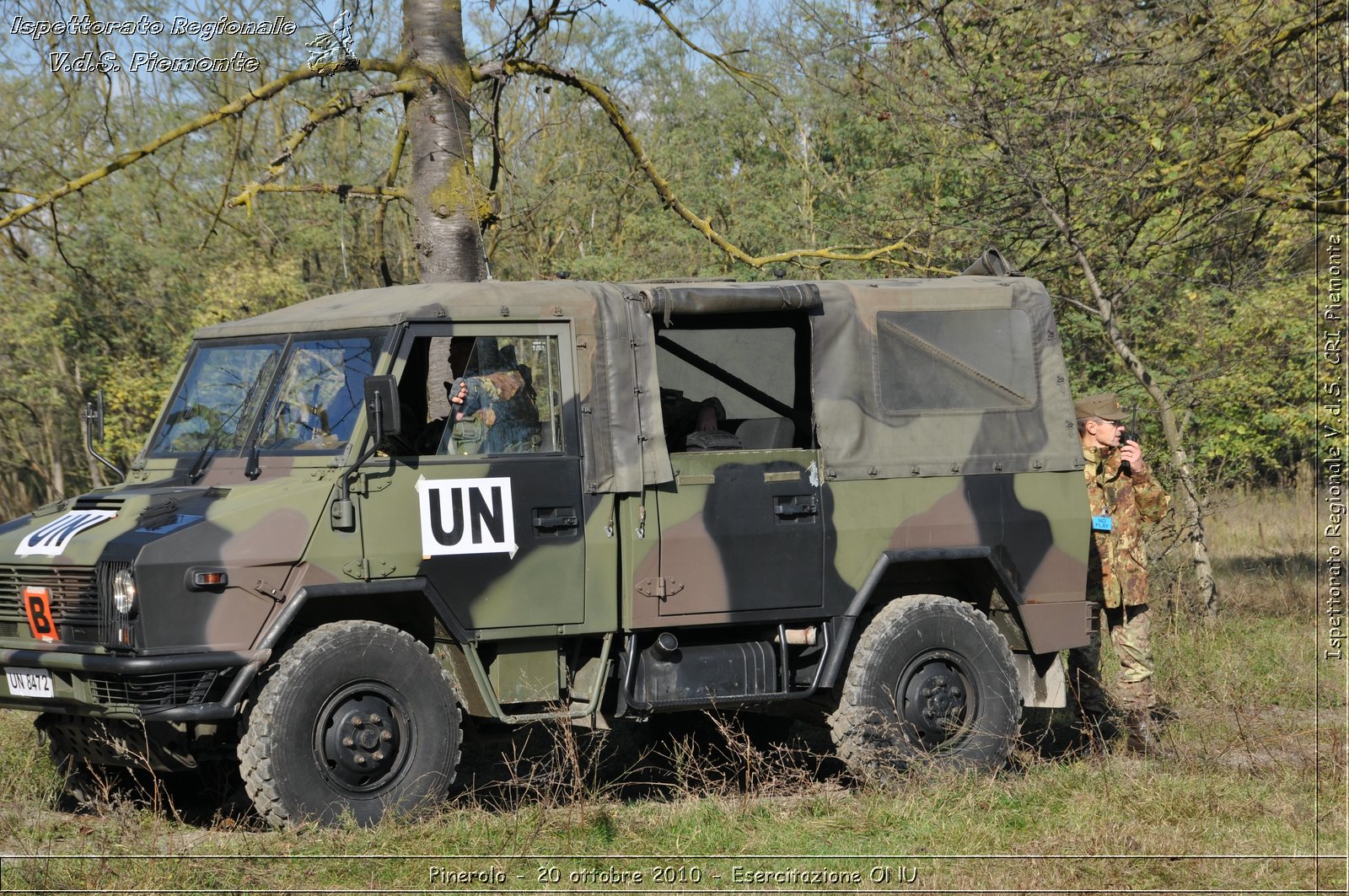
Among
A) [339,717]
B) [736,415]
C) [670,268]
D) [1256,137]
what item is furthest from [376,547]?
[670,268]

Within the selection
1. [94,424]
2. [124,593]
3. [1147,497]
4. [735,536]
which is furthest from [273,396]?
[1147,497]

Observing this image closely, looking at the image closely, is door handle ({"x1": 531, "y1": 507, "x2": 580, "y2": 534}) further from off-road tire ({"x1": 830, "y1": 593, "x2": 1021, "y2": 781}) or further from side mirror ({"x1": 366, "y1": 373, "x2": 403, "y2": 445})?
off-road tire ({"x1": 830, "y1": 593, "x2": 1021, "y2": 781})

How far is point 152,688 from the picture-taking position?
5.66m

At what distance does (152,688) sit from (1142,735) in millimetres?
5228

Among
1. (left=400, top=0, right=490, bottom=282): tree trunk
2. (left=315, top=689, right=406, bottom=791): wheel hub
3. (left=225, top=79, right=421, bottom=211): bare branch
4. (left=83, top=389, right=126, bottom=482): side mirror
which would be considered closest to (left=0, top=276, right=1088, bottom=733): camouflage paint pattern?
(left=83, top=389, right=126, bottom=482): side mirror

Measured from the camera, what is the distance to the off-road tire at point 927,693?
702cm

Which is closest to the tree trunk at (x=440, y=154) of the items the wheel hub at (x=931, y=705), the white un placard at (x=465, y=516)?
the white un placard at (x=465, y=516)

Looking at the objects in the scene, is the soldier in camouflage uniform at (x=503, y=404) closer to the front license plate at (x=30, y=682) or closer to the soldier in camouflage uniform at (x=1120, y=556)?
the front license plate at (x=30, y=682)

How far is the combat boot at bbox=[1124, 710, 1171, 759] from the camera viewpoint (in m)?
7.79

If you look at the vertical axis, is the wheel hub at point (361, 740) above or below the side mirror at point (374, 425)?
below

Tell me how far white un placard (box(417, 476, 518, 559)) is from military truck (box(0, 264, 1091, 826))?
0.04 ft

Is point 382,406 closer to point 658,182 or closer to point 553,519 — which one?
point 553,519

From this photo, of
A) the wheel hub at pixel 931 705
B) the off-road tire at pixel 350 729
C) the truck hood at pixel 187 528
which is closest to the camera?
the truck hood at pixel 187 528

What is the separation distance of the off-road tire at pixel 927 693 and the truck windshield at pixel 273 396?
110 inches
